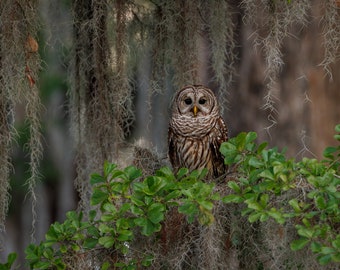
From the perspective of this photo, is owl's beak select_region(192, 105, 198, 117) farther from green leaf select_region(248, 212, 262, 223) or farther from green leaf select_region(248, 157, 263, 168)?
green leaf select_region(248, 212, 262, 223)

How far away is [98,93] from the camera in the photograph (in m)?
4.38

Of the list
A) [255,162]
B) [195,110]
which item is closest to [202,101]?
[195,110]

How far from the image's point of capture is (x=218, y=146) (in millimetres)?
4586

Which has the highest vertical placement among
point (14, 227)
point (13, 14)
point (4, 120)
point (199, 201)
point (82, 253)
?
point (13, 14)

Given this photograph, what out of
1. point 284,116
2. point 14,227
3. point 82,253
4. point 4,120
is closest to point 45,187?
point 14,227

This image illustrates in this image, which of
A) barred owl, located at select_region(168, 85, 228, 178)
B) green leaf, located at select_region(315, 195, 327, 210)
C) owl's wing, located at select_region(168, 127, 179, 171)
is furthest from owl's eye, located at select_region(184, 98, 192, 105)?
green leaf, located at select_region(315, 195, 327, 210)

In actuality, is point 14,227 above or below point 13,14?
below

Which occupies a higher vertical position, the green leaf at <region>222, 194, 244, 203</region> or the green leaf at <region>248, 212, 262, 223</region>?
the green leaf at <region>222, 194, 244, 203</region>

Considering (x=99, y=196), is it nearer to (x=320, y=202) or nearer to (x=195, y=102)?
(x=320, y=202)

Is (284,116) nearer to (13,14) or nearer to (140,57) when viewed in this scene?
(140,57)

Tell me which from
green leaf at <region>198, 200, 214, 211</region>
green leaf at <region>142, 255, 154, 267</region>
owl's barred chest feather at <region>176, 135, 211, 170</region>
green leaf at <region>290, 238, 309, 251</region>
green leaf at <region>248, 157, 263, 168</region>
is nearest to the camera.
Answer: green leaf at <region>290, 238, 309, 251</region>

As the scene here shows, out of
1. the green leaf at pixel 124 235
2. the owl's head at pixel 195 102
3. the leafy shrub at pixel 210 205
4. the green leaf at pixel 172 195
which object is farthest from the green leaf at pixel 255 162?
the owl's head at pixel 195 102

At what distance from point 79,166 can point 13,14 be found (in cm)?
93

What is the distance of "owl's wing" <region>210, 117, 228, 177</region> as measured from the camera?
457 centimetres
